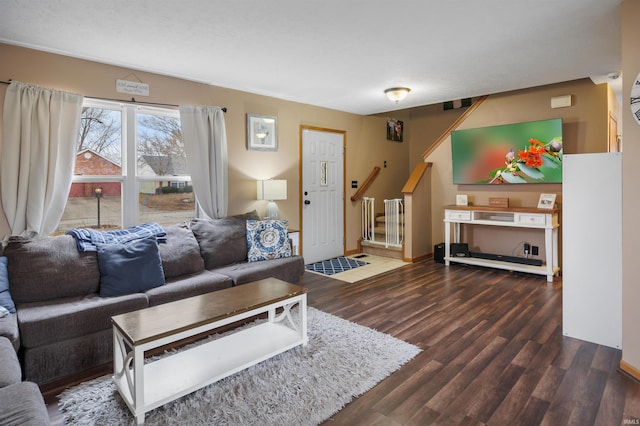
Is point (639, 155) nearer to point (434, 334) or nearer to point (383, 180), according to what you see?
point (434, 334)

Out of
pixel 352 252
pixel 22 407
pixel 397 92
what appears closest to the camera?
pixel 22 407

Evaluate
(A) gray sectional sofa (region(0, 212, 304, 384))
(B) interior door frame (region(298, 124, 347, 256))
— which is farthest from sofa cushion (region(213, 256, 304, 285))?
(B) interior door frame (region(298, 124, 347, 256))

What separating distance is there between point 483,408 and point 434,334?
0.99 meters

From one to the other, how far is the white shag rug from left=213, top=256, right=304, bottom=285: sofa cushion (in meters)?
0.97

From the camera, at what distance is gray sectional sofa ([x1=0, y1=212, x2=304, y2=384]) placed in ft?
7.61

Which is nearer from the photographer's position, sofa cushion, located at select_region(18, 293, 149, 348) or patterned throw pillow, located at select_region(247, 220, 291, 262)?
sofa cushion, located at select_region(18, 293, 149, 348)

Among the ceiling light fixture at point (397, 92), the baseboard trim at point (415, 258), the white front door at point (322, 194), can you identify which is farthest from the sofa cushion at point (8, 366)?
the baseboard trim at point (415, 258)

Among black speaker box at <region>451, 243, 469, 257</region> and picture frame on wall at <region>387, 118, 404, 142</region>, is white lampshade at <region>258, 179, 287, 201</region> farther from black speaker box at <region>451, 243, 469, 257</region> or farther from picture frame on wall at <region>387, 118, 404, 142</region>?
picture frame on wall at <region>387, 118, 404, 142</region>

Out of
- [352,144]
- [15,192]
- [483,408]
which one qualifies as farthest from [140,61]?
[483,408]

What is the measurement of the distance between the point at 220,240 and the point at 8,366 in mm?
2148

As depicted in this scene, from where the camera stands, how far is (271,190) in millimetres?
4539

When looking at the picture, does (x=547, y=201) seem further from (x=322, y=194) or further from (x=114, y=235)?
(x=114, y=235)

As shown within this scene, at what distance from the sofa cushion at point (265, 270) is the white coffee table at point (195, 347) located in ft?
1.69

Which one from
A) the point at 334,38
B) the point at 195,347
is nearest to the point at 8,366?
the point at 195,347
